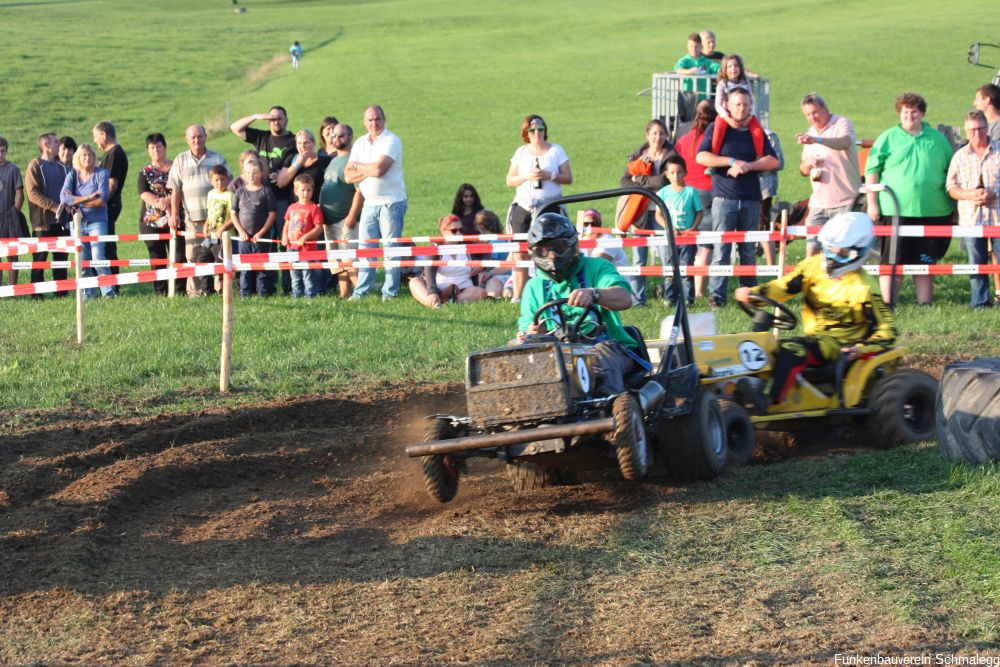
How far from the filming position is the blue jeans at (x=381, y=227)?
15406 mm

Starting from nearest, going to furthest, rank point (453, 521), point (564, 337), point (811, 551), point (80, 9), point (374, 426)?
point (811, 551) → point (453, 521) → point (564, 337) → point (374, 426) → point (80, 9)

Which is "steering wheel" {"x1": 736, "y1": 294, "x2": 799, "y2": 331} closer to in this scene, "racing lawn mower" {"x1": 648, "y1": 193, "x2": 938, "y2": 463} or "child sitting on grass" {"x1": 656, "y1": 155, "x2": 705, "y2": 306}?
"racing lawn mower" {"x1": 648, "y1": 193, "x2": 938, "y2": 463}

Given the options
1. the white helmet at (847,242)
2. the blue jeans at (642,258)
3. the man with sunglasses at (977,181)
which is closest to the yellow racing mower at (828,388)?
the white helmet at (847,242)

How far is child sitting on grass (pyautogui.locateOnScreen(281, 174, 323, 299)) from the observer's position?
51.6 feet

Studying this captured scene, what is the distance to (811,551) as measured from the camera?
257 inches

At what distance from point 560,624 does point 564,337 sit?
2597 mm

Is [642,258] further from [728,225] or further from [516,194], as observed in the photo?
[516,194]

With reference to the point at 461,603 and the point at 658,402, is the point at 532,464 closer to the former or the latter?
the point at 658,402

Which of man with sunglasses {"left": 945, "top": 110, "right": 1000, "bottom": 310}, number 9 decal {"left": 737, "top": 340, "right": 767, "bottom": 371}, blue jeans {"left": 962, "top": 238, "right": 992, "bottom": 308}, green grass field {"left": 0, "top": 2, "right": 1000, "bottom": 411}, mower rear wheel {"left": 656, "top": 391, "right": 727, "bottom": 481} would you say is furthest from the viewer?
blue jeans {"left": 962, "top": 238, "right": 992, "bottom": 308}

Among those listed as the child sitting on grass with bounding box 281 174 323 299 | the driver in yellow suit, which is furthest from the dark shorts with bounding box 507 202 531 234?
the driver in yellow suit

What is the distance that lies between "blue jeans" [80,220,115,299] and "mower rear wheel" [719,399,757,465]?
10.4 meters

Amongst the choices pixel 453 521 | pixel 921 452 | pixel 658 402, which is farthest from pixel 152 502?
pixel 921 452

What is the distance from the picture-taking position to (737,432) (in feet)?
28.1

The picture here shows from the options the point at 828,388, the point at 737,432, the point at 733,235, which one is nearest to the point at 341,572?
the point at 737,432
